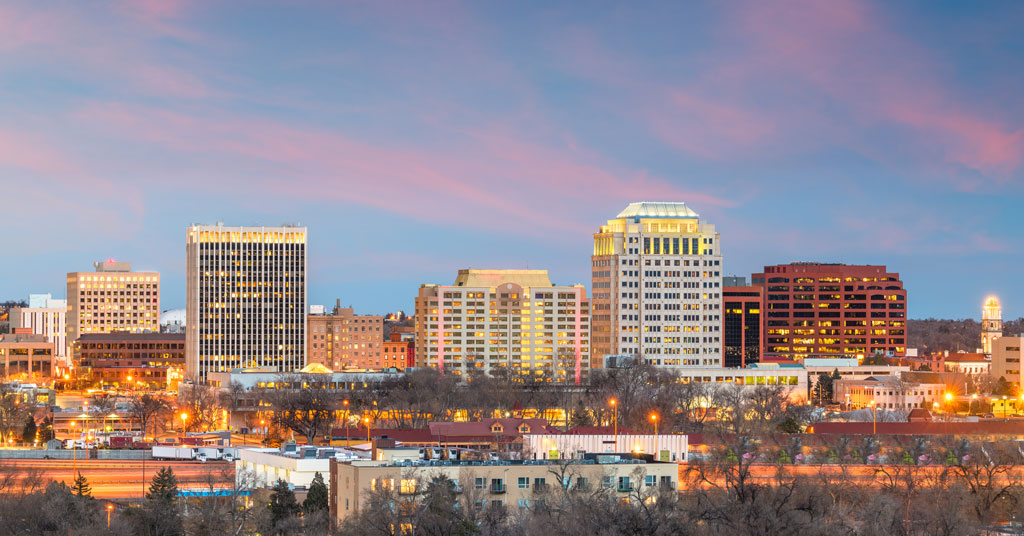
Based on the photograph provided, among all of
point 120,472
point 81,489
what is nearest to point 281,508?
point 81,489

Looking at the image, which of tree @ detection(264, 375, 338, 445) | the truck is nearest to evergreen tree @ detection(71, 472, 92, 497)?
the truck

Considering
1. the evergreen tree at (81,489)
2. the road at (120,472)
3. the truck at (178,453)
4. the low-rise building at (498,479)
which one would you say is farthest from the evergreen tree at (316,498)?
the truck at (178,453)

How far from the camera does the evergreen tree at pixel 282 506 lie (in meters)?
90.1

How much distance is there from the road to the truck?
3.01 metres

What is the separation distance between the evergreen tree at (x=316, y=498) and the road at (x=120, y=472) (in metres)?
17.1

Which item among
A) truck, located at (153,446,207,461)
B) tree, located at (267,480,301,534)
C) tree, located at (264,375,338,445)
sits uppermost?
tree, located at (264,375,338,445)

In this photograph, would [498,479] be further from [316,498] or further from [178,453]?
[178,453]

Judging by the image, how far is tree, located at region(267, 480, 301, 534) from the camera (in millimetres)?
88750

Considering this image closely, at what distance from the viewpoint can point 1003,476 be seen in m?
118

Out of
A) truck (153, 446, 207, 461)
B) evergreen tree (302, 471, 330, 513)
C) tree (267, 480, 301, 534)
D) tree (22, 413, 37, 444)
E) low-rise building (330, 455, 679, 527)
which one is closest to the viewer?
tree (267, 480, 301, 534)

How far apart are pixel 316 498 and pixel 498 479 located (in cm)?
990

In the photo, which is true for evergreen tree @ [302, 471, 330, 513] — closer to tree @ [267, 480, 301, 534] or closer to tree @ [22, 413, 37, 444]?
tree @ [267, 480, 301, 534]

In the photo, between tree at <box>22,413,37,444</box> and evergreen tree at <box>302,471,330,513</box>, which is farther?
tree at <box>22,413,37,444</box>

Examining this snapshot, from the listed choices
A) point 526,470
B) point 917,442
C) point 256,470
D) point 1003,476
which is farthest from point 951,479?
point 256,470
